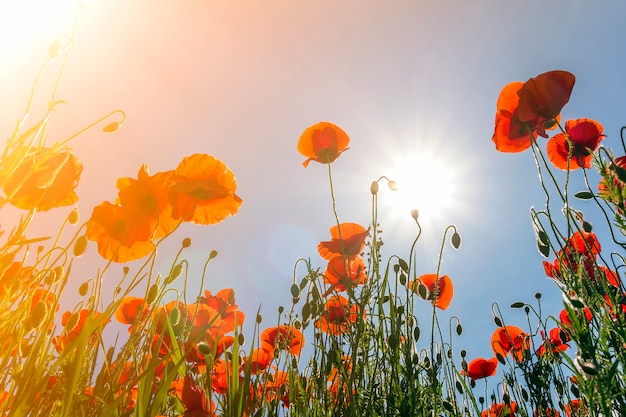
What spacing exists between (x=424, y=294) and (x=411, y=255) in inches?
9.4

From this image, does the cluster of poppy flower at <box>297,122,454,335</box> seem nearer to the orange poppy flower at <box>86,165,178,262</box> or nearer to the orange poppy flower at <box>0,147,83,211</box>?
the orange poppy flower at <box>86,165,178,262</box>

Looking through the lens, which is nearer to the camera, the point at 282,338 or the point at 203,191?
the point at 203,191

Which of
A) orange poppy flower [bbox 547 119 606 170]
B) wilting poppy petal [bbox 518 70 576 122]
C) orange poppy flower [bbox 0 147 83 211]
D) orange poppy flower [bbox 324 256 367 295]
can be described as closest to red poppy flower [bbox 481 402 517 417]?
orange poppy flower [bbox 324 256 367 295]

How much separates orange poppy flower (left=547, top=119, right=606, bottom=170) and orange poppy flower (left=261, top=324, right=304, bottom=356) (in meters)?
1.80

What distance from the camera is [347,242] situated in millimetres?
2930

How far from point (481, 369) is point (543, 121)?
2176 millimetres

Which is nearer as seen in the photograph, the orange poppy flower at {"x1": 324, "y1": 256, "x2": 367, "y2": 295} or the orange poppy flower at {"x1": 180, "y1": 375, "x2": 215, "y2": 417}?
the orange poppy flower at {"x1": 180, "y1": 375, "x2": 215, "y2": 417}

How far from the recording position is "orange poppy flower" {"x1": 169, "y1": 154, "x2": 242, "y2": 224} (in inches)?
83.7

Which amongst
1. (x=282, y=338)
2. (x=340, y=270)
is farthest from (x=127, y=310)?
(x=340, y=270)

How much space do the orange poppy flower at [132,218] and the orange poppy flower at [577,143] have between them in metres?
2.12

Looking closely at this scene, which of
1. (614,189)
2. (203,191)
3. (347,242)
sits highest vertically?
(347,242)

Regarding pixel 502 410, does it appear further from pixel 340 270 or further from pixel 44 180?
pixel 44 180

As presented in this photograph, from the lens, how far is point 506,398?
3096mm

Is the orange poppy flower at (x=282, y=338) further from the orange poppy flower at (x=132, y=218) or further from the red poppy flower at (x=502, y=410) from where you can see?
the red poppy flower at (x=502, y=410)
